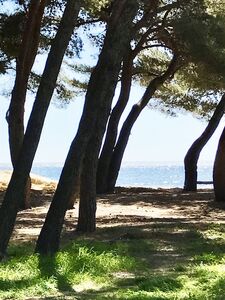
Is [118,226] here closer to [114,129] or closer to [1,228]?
[1,228]

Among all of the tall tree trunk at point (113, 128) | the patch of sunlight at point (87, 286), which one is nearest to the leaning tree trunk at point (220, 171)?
the tall tree trunk at point (113, 128)

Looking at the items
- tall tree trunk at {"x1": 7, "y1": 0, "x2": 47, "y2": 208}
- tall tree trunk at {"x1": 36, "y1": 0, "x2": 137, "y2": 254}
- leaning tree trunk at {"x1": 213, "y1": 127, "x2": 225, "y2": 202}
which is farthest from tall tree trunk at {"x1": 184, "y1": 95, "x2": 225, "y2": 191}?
tall tree trunk at {"x1": 36, "y1": 0, "x2": 137, "y2": 254}

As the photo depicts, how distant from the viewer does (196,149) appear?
18.4 m

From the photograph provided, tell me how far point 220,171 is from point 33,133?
819 centimetres

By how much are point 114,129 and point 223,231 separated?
27.5 ft

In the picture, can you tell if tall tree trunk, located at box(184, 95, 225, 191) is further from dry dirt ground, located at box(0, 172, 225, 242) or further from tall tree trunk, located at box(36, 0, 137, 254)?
tall tree trunk, located at box(36, 0, 137, 254)

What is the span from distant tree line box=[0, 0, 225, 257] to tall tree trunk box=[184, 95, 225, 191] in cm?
3

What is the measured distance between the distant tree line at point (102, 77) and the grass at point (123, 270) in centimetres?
61

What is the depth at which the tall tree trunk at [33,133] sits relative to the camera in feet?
22.3

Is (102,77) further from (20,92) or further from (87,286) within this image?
(20,92)

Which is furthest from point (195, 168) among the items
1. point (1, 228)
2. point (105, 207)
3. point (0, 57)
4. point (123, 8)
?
point (1, 228)

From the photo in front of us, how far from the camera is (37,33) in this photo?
1242 centimetres

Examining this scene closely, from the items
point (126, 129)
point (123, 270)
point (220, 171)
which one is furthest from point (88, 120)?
point (126, 129)

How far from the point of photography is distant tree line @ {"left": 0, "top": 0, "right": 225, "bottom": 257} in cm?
700
